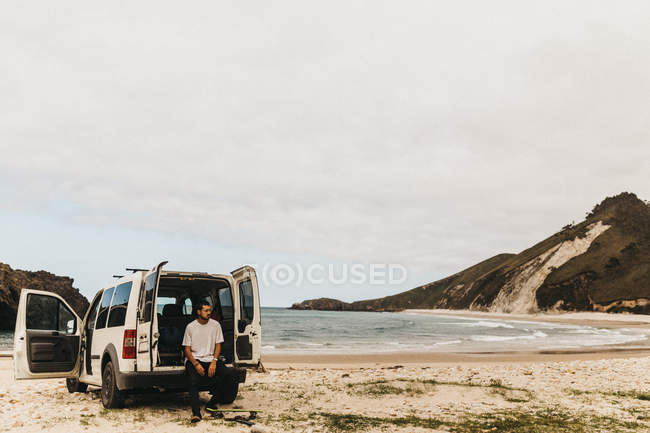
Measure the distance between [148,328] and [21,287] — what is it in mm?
55827

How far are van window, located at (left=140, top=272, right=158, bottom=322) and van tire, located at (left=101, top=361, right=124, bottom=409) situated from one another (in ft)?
3.92

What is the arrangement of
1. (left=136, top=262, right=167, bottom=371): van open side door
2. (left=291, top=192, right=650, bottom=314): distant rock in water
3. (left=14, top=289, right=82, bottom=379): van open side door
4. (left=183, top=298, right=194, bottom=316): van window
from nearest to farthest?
1. (left=136, top=262, right=167, bottom=371): van open side door
2. (left=14, top=289, right=82, bottom=379): van open side door
3. (left=183, top=298, right=194, bottom=316): van window
4. (left=291, top=192, right=650, bottom=314): distant rock in water

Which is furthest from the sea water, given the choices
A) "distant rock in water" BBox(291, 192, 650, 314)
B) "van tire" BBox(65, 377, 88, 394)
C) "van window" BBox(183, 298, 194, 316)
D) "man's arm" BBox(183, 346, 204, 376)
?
"distant rock in water" BBox(291, 192, 650, 314)

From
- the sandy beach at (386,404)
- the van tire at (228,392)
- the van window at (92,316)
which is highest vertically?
the van window at (92,316)

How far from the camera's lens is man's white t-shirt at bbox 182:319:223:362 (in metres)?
8.55

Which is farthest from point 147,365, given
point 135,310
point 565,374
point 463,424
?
point 565,374

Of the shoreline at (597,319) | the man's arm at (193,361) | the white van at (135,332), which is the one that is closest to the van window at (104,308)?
the white van at (135,332)

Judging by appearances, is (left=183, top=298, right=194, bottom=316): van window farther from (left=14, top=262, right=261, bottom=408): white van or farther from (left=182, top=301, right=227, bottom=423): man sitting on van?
(left=182, top=301, right=227, bottom=423): man sitting on van

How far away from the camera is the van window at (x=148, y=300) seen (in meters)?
8.40

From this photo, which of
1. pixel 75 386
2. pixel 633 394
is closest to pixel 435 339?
pixel 633 394

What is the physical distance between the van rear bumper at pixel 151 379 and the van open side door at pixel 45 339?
201 centimetres

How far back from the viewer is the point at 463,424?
8133 millimetres

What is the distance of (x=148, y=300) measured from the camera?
27.8ft

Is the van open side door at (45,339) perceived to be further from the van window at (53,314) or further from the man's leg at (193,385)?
the man's leg at (193,385)
